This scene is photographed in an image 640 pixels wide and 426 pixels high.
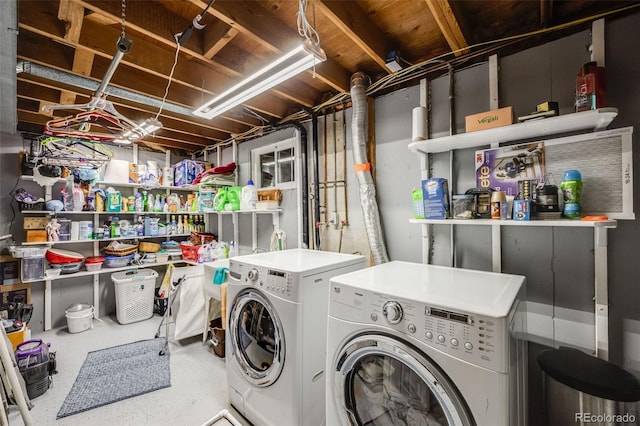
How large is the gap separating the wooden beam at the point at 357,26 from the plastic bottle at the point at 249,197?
197cm

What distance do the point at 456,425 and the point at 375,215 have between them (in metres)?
1.42

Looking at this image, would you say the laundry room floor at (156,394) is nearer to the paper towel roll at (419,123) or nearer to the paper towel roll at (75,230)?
the paper towel roll at (75,230)

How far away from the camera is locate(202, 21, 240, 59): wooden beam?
65.2 inches

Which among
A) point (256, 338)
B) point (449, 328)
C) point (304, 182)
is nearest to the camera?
point (449, 328)

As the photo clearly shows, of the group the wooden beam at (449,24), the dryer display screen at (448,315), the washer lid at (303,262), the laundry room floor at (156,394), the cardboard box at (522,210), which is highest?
the wooden beam at (449,24)

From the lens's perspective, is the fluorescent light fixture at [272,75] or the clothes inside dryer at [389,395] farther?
the fluorescent light fixture at [272,75]

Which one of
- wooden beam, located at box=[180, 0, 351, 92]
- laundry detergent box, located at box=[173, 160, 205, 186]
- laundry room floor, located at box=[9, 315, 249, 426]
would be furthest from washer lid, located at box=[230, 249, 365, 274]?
laundry detergent box, located at box=[173, 160, 205, 186]

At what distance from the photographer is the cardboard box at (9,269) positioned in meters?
2.97

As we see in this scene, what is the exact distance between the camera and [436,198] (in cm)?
171

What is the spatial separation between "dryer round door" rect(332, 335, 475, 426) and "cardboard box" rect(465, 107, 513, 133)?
1.27 metres

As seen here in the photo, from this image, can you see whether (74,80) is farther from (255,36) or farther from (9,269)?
(9,269)

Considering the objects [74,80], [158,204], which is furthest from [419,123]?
[158,204]

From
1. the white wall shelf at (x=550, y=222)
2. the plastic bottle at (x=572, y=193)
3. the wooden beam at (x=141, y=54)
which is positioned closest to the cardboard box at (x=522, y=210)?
the white wall shelf at (x=550, y=222)

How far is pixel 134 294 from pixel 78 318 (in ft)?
1.90
